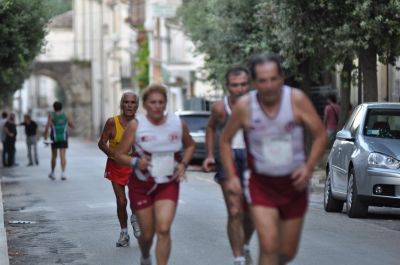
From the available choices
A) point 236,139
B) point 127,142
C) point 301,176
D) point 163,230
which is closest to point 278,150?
point 301,176

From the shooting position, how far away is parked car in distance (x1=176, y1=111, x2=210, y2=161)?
30.5 m

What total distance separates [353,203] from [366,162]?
2.31 ft

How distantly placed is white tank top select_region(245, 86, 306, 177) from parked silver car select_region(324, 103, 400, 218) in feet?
23.5

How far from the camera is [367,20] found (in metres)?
19.7

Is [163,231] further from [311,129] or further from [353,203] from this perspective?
[353,203]

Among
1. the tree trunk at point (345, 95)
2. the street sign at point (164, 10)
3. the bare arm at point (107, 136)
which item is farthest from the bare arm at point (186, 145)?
the street sign at point (164, 10)

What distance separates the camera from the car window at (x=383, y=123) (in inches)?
607

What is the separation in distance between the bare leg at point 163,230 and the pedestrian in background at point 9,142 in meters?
26.5

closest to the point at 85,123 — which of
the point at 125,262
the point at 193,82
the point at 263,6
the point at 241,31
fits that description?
the point at 193,82

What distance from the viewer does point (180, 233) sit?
1362cm

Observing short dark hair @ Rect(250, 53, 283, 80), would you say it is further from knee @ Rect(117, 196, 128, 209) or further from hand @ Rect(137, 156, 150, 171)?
knee @ Rect(117, 196, 128, 209)

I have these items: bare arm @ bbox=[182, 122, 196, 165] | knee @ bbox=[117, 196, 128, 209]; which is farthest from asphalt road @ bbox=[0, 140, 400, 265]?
bare arm @ bbox=[182, 122, 196, 165]

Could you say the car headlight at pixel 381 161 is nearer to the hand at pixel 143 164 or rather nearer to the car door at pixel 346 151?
the car door at pixel 346 151

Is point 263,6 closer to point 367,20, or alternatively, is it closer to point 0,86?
point 367,20
